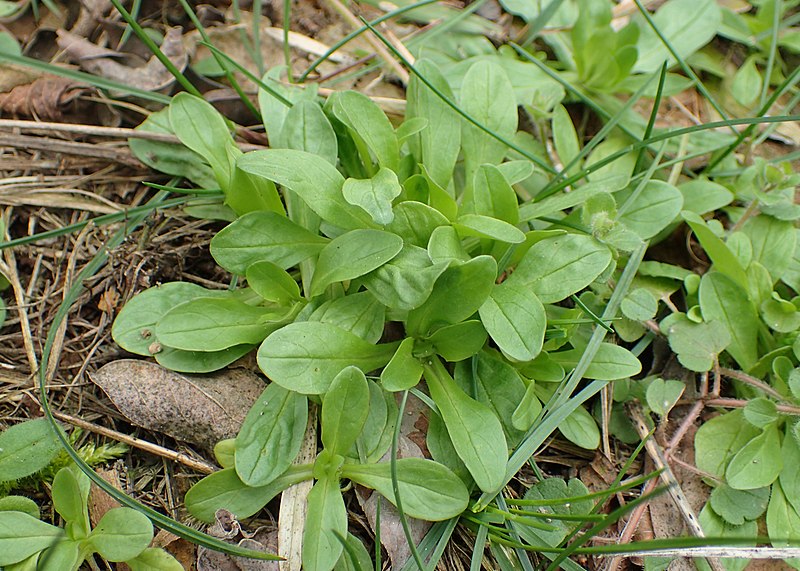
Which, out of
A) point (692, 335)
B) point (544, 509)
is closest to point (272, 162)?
point (544, 509)

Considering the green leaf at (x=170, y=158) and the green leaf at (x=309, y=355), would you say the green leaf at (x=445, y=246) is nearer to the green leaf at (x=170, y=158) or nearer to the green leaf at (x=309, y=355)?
the green leaf at (x=309, y=355)

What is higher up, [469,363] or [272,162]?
[272,162]

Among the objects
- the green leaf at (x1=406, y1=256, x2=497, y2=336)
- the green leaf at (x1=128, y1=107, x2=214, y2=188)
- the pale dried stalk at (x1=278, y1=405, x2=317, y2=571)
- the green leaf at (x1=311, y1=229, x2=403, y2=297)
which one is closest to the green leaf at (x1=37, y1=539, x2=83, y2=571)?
the pale dried stalk at (x1=278, y1=405, x2=317, y2=571)

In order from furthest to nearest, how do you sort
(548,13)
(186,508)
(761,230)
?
1. (548,13)
2. (761,230)
3. (186,508)

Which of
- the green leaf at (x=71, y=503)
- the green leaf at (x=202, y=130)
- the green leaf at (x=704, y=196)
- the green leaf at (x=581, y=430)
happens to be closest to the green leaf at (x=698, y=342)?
the green leaf at (x=581, y=430)

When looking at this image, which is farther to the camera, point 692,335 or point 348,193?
point 692,335

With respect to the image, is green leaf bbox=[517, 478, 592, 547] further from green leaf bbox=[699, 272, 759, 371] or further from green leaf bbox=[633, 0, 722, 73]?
green leaf bbox=[633, 0, 722, 73]

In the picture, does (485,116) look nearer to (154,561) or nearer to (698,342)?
(698,342)

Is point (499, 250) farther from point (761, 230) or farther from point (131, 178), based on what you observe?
point (131, 178)
